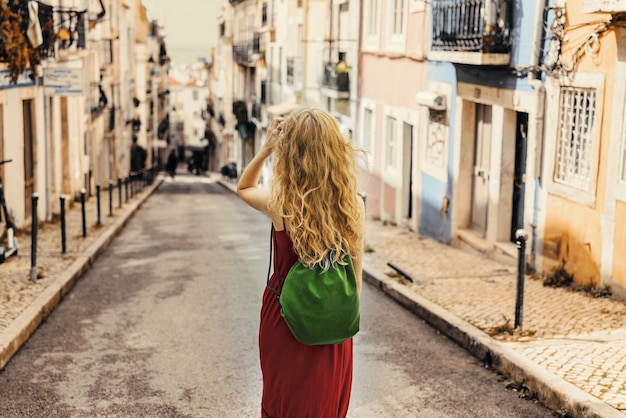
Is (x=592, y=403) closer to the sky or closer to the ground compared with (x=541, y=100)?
closer to the ground

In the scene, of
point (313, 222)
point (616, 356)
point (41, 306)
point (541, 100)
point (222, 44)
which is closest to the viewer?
point (313, 222)

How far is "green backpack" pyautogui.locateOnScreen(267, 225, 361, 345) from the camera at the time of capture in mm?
3518

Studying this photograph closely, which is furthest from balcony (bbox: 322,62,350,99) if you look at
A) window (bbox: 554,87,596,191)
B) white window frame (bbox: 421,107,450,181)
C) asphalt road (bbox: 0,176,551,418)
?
window (bbox: 554,87,596,191)

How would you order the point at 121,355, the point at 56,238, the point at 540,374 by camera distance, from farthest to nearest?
the point at 56,238, the point at 121,355, the point at 540,374

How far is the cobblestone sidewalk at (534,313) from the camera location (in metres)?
6.33

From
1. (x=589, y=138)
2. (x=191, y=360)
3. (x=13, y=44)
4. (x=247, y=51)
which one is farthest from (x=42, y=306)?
(x=247, y=51)

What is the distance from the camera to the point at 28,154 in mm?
16656

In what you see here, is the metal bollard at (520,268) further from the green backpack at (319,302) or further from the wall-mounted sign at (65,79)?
the wall-mounted sign at (65,79)

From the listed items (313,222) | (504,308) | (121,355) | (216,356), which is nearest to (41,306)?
(121,355)

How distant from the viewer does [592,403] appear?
18.2ft

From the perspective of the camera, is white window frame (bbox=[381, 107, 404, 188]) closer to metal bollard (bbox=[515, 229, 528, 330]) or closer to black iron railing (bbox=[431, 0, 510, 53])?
black iron railing (bbox=[431, 0, 510, 53])

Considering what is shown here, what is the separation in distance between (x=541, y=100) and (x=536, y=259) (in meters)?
1.85

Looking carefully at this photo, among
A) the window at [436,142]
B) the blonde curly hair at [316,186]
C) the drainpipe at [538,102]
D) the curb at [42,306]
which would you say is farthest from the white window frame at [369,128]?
the blonde curly hair at [316,186]

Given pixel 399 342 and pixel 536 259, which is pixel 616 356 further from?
pixel 536 259
